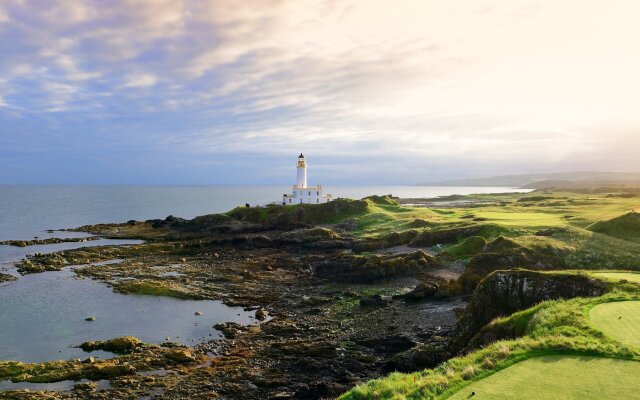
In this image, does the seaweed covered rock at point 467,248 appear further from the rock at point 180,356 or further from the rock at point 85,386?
the rock at point 85,386

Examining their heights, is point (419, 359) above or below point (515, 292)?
below

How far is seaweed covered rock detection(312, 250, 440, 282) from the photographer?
123ft

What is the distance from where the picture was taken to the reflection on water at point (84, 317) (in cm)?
2452

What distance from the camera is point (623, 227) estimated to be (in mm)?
35938

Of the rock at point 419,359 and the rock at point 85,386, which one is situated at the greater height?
the rock at point 419,359

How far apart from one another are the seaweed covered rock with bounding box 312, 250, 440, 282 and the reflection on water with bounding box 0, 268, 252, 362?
38.4 ft

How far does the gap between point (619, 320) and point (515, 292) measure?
5.94 metres

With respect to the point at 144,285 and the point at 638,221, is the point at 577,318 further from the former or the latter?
the point at 144,285

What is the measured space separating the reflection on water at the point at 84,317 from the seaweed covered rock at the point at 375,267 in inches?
461

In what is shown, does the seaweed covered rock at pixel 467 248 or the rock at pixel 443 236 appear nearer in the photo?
the seaweed covered rock at pixel 467 248

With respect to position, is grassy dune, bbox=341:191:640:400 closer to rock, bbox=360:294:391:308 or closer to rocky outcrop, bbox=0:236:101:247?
rock, bbox=360:294:391:308

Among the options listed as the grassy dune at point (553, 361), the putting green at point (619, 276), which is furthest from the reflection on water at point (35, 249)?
the putting green at point (619, 276)

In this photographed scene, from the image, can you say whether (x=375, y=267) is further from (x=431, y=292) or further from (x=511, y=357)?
(x=511, y=357)

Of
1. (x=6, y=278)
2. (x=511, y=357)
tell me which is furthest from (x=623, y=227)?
(x=6, y=278)
